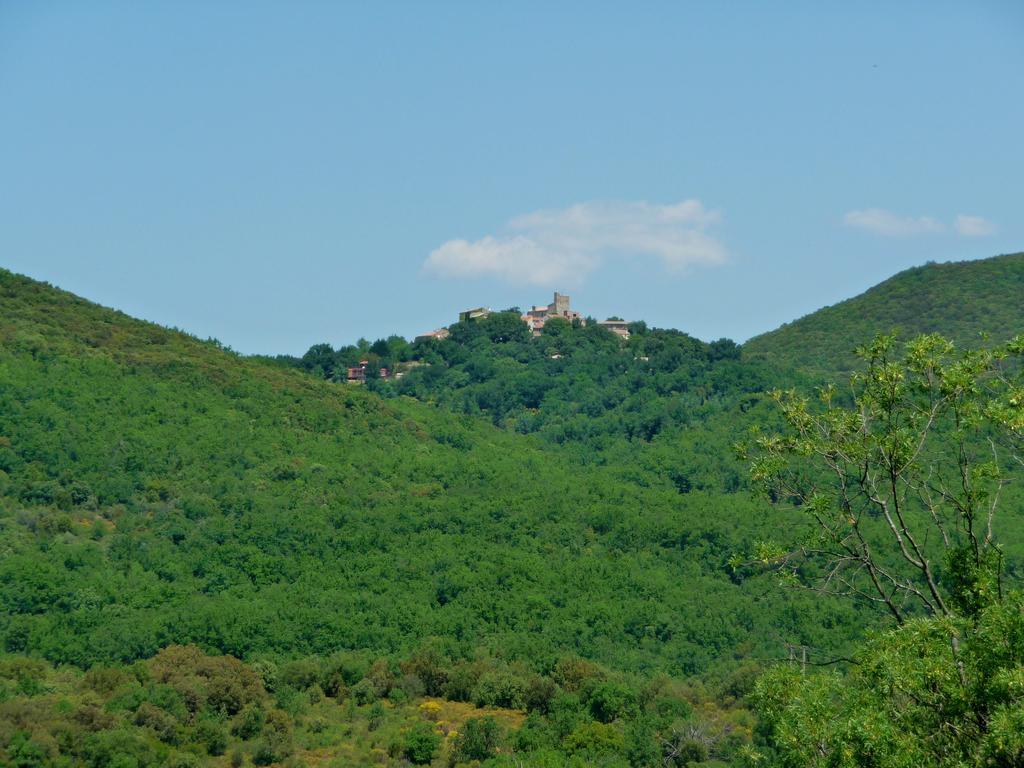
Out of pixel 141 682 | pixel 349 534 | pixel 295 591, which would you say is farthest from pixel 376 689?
pixel 349 534

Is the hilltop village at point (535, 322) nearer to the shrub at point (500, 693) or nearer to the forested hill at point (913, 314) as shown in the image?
the forested hill at point (913, 314)

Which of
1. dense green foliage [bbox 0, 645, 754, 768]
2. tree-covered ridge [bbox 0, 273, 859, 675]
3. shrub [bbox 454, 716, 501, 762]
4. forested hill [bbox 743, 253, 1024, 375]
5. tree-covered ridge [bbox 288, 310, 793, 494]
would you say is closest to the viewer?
dense green foliage [bbox 0, 645, 754, 768]

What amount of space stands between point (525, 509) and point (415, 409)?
21016mm

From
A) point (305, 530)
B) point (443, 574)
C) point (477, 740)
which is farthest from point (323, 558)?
point (477, 740)

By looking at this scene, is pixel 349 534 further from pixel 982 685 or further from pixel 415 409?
pixel 982 685

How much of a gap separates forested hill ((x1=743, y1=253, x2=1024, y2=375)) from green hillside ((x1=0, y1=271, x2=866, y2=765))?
106 ft

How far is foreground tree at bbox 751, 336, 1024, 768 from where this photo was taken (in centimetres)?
1273

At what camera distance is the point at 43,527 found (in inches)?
2035

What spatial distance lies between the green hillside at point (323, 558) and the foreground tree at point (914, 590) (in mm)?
20570

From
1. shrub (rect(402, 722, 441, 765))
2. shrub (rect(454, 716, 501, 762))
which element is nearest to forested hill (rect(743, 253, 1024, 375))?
shrub (rect(454, 716, 501, 762))

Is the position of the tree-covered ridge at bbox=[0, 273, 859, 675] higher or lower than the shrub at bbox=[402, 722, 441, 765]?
higher

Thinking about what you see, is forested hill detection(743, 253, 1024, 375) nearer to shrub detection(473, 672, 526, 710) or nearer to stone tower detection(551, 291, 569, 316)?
stone tower detection(551, 291, 569, 316)

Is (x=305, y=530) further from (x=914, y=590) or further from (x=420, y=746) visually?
(x=914, y=590)

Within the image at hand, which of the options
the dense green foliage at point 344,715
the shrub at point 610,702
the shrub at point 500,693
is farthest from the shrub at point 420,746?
the shrub at point 610,702
